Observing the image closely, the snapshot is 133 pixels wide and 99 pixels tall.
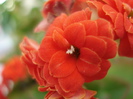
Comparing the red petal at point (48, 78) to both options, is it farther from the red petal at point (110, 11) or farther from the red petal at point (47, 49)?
the red petal at point (110, 11)

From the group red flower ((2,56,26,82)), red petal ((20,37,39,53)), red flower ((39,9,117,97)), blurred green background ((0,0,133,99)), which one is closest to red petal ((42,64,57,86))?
red flower ((39,9,117,97))

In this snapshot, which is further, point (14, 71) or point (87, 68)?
point (14, 71)

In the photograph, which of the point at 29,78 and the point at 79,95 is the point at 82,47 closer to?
the point at 79,95

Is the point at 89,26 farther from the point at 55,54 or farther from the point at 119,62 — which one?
the point at 119,62

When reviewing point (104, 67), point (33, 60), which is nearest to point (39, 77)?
point (33, 60)

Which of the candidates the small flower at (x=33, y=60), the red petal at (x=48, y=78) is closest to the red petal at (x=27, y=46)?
the small flower at (x=33, y=60)

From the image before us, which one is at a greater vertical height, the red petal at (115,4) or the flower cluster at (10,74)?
the red petal at (115,4)

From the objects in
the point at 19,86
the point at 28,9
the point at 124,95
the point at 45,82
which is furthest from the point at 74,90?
the point at 28,9
